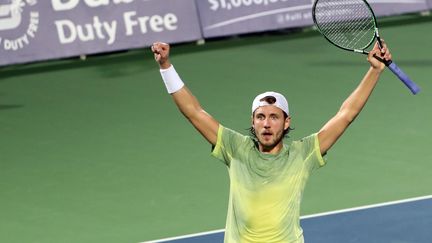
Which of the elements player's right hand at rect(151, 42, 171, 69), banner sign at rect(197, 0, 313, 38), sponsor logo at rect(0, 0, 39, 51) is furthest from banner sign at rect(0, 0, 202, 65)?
player's right hand at rect(151, 42, 171, 69)

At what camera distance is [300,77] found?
58.2 feet

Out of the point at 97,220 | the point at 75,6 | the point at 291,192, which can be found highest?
the point at 75,6

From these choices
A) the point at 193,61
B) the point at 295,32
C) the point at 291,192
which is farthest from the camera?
the point at 295,32

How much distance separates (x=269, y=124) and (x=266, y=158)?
0.85ft

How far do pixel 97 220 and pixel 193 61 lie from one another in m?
7.51

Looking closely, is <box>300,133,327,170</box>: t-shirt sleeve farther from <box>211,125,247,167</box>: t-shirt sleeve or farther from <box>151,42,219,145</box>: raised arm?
<box>151,42,219,145</box>: raised arm

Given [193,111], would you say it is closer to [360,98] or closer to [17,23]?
[360,98]

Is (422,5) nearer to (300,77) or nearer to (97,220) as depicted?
(300,77)

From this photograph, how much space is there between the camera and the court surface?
39.2 ft

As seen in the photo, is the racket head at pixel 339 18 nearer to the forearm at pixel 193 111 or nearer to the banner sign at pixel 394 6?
the forearm at pixel 193 111

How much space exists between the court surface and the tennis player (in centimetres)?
339

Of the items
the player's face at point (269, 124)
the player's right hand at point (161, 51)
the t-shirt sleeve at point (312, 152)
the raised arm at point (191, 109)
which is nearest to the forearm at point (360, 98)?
the t-shirt sleeve at point (312, 152)

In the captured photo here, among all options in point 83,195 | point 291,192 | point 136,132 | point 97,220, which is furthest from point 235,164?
point 136,132

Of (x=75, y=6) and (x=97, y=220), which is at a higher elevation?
(x=75, y=6)
